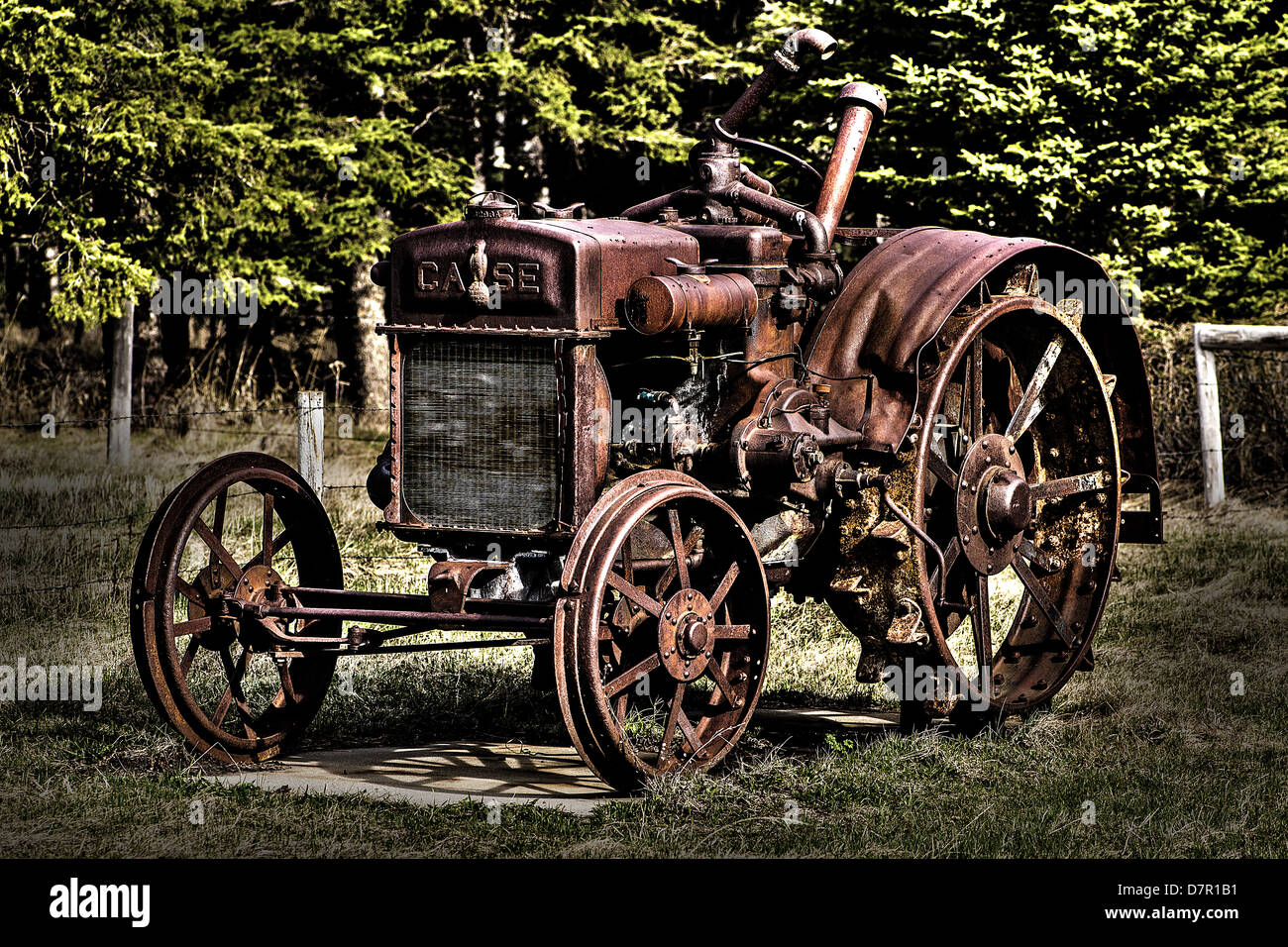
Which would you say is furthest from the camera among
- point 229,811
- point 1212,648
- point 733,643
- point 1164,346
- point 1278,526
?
point 1164,346

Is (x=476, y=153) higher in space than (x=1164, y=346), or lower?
higher

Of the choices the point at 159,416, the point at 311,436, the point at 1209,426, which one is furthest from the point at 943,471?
the point at 1209,426

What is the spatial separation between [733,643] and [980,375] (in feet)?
5.74

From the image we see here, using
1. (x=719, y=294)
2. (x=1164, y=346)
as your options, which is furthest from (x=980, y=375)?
(x=1164, y=346)

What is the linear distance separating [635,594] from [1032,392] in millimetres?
2390

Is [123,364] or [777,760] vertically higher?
[123,364]

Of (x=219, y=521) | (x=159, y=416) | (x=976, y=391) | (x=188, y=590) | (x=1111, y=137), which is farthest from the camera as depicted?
(x=1111, y=137)

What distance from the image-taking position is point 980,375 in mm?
7230

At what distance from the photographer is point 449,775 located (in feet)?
21.9

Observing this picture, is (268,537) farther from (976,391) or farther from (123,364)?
(123,364)

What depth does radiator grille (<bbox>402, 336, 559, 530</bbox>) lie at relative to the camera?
20.1 ft

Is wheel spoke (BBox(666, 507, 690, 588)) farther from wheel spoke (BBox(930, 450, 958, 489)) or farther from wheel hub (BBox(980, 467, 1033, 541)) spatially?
wheel hub (BBox(980, 467, 1033, 541))
